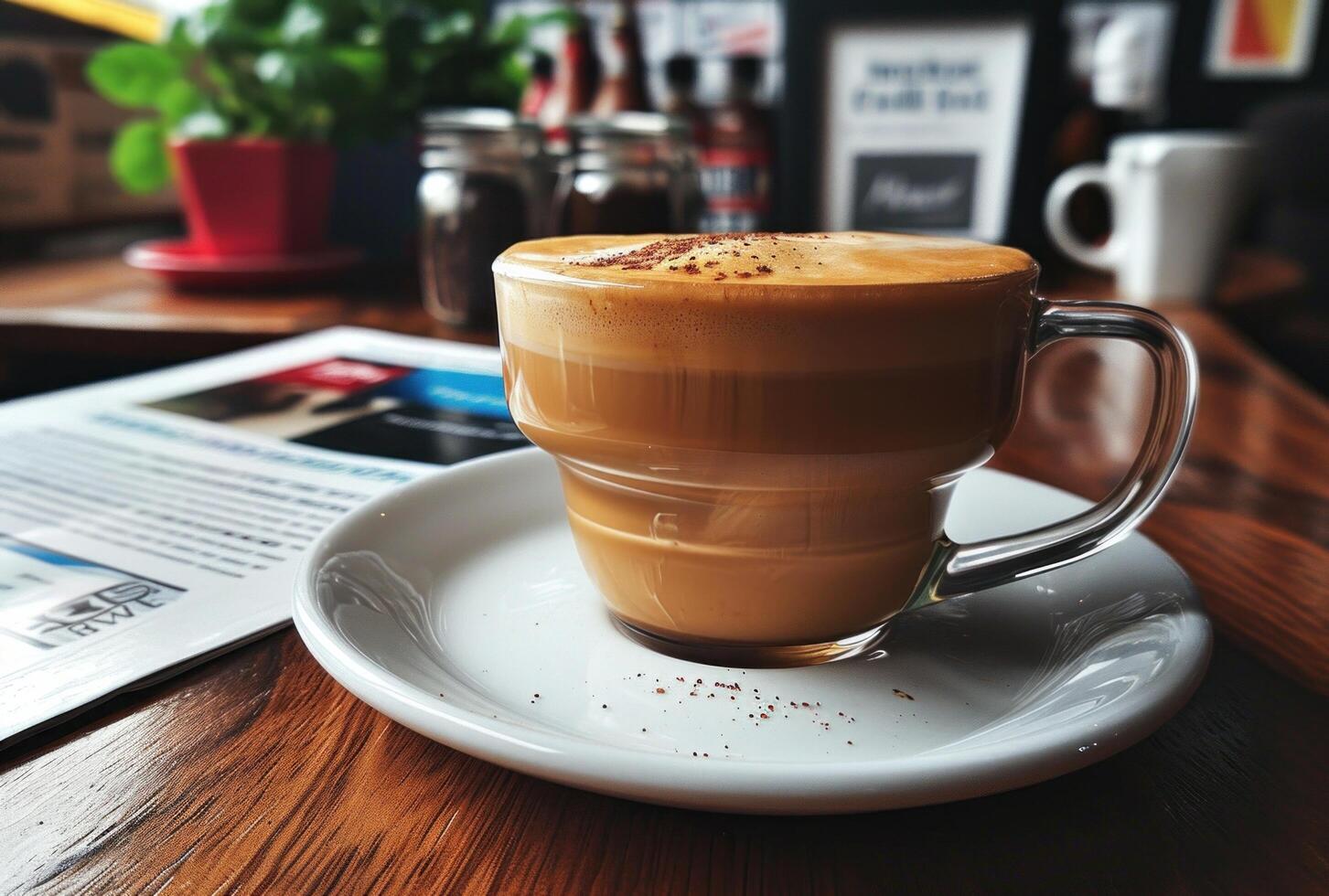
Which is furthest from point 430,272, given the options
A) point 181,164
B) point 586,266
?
point 586,266

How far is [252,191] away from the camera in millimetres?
1256

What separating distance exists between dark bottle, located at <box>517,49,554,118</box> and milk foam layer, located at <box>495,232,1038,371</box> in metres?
1.28

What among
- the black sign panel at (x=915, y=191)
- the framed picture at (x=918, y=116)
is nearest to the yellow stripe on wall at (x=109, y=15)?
the framed picture at (x=918, y=116)

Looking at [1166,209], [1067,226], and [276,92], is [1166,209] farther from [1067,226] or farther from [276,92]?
[276,92]

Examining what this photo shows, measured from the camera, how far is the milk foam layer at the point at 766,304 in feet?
1.05

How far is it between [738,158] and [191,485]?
37.8 inches

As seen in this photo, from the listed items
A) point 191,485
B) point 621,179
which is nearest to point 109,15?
point 621,179

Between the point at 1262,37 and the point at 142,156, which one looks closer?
the point at 142,156

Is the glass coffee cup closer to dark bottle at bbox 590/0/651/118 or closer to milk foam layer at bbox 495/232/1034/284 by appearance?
milk foam layer at bbox 495/232/1034/284

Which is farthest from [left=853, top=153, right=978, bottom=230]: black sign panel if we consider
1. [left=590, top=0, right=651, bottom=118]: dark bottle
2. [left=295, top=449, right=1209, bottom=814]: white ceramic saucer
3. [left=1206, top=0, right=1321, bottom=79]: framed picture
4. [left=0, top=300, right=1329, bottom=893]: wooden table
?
[left=0, top=300, right=1329, bottom=893]: wooden table

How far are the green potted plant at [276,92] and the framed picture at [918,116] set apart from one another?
429 millimetres

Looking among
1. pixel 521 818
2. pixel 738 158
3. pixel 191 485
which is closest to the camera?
pixel 521 818

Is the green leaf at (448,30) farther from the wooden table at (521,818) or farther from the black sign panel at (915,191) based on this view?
the wooden table at (521,818)

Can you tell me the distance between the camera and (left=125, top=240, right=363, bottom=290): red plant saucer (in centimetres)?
121
